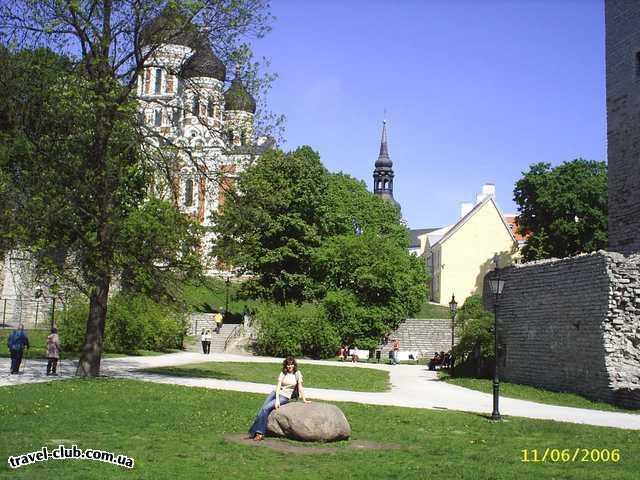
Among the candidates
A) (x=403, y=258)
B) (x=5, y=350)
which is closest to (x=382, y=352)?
A: (x=403, y=258)

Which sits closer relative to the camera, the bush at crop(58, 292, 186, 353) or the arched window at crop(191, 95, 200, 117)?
the arched window at crop(191, 95, 200, 117)

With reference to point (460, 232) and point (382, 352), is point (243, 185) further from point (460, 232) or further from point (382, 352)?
point (460, 232)

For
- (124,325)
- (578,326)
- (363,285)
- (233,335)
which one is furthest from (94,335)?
(363,285)

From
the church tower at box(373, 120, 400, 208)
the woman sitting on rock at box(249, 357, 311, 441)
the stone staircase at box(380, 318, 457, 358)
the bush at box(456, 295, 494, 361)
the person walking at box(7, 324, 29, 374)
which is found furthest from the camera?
the church tower at box(373, 120, 400, 208)

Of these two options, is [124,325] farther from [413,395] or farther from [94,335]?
[413,395]

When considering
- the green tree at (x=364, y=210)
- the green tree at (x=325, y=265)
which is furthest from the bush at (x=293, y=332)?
the green tree at (x=364, y=210)

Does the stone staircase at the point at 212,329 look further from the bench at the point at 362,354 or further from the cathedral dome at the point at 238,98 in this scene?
the cathedral dome at the point at 238,98

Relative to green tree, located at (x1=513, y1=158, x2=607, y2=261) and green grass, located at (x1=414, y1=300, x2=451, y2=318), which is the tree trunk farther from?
green grass, located at (x1=414, y1=300, x2=451, y2=318)

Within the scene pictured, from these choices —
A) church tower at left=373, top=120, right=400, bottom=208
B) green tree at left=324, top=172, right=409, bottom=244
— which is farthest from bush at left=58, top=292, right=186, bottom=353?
church tower at left=373, top=120, right=400, bottom=208

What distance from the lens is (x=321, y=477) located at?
28.9 ft

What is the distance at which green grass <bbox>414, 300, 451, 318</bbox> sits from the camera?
→ 203ft

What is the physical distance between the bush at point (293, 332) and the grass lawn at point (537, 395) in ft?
48.4

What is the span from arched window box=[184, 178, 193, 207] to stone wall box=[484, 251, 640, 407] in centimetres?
986

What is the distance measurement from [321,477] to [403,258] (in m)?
38.7
